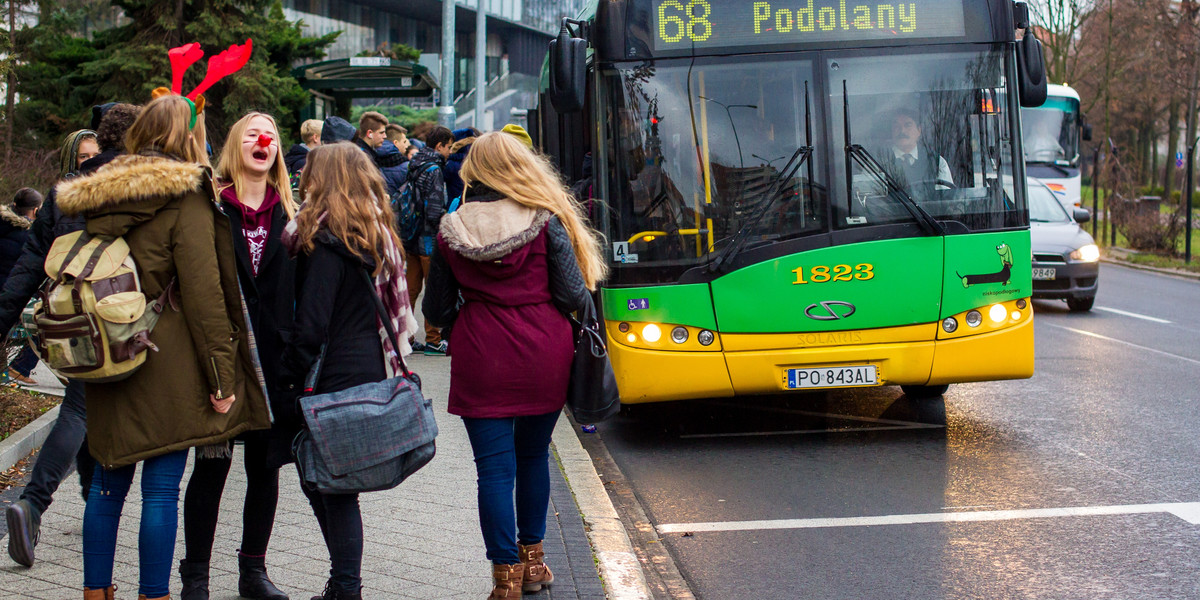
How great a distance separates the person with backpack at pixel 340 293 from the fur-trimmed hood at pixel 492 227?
10.1 inches

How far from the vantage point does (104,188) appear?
366cm

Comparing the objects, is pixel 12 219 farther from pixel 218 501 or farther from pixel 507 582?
pixel 507 582

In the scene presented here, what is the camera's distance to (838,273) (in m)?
7.27

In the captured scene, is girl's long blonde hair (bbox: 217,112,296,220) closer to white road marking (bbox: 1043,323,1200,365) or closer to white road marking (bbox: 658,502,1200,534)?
white road marking (bbox: 658,502,1200,534)

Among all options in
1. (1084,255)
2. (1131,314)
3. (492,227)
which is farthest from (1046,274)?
(492,227)

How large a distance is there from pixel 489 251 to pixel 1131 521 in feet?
11.4

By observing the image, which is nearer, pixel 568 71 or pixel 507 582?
pixel 507 582

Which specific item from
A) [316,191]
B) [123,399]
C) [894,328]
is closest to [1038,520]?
[894,328]

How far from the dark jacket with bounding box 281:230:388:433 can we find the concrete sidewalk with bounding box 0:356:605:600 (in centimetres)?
89

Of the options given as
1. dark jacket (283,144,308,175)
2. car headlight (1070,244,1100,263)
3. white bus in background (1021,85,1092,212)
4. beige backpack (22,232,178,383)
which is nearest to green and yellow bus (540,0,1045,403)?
dark jacket (283,144,308,175)

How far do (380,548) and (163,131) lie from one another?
6.28 feet

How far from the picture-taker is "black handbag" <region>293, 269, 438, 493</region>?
384cm

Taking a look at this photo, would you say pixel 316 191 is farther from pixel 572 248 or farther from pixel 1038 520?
pixel 1038 520

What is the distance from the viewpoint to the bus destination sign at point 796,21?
741 cm
